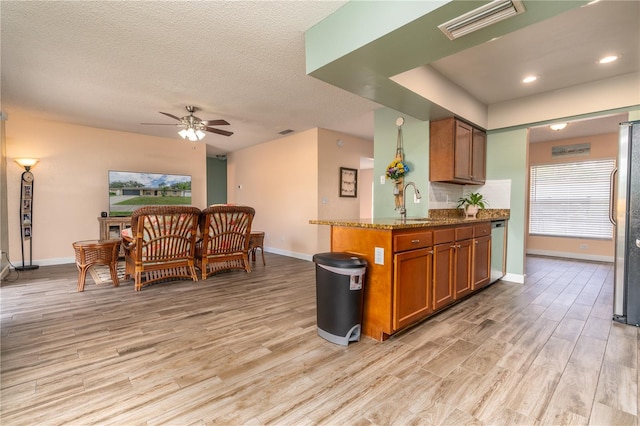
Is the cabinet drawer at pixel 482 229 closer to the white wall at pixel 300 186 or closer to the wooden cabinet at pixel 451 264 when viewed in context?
the wooden cabinet at pixel 451 264

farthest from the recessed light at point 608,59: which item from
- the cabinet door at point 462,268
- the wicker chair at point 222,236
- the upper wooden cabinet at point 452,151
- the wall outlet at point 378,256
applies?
the wicker chair at point 222,236

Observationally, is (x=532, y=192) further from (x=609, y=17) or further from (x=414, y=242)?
(x=414, y=242)

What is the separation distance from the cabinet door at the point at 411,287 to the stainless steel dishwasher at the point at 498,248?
1847 mm

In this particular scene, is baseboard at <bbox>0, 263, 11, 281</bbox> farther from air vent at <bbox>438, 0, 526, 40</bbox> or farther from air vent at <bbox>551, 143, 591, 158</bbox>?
air vent at <bbox>551, 143, 591, 158</bbox>

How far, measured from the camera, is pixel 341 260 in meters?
2.21

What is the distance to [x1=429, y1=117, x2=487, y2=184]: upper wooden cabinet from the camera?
142 inches

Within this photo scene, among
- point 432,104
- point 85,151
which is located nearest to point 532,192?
point 432,104

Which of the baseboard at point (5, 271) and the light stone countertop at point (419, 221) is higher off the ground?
the light stone countertop at point (419, 221)

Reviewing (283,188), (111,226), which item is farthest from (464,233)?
(111,226)

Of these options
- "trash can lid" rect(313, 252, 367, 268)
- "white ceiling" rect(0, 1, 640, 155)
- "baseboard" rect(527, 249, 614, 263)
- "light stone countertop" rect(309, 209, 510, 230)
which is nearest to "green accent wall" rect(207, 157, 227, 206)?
"white ceiling" rect(0, 1, 640, 155)

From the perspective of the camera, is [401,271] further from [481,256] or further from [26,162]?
[26,162]

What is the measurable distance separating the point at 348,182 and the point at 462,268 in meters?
3.54

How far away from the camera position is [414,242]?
2402 mm

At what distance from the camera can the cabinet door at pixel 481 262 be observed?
3338 mm
